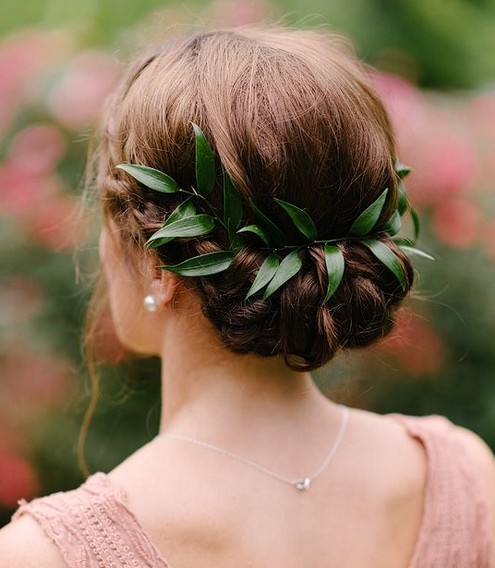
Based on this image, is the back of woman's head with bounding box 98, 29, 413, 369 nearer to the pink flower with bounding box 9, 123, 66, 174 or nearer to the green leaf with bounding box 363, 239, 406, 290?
the green leaf with bounding box 363, 239, 406, 290

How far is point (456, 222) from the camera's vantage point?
2.55 meters

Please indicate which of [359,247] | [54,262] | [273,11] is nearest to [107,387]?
[54,262]

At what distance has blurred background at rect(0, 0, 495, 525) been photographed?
94.7 inches

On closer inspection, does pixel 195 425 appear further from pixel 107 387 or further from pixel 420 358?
pixel 420 358

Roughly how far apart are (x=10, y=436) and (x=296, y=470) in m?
1.28

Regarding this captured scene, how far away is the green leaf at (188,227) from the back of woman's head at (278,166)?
32mm

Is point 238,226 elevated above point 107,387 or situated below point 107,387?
above

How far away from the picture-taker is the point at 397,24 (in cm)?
403

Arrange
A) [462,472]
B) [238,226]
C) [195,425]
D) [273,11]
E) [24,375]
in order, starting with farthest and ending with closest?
[273,11] → [24,375] → [462,472] → [195,425] → [238,226]

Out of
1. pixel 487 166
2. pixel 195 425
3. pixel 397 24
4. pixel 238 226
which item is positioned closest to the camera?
pixel 238 226

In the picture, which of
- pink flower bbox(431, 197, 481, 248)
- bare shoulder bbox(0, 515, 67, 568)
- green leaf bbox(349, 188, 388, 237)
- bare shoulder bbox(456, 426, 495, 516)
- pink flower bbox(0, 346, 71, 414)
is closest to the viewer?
bare shoulder bbox(0, 515, 67, 568)

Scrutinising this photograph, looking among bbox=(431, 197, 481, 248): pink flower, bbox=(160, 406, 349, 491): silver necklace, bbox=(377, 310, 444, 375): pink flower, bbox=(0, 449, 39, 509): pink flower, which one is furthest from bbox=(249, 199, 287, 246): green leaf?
bbox=(0, 449, 39, 509): pink flower

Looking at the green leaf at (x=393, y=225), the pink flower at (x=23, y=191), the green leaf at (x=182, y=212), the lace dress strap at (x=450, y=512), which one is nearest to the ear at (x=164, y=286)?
the green leaf at (x=182, y=212)

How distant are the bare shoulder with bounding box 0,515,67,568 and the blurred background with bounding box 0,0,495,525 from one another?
1.11m
